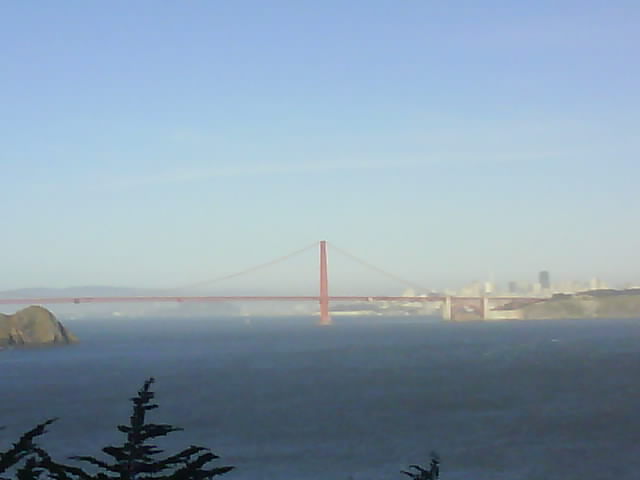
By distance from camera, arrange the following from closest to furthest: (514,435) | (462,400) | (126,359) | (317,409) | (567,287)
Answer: (514,435) < (317,409) < (462,400) < (126,359) < (567,287)

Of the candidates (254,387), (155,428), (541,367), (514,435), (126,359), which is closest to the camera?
(155,428)

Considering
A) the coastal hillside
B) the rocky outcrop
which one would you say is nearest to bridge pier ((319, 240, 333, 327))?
the rocky outcrop

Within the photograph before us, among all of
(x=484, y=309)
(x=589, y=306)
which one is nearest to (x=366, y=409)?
(x=484, y=309)

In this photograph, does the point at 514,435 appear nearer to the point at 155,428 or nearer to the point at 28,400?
the point at 28,400

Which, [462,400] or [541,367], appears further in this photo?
[541,367]

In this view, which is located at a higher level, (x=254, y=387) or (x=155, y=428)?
(x=155, y=428)

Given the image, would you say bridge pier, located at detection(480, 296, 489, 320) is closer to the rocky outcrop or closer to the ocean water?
the rocky outcrop

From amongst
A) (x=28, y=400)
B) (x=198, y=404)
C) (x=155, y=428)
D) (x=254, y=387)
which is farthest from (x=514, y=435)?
(x=155, y=428)

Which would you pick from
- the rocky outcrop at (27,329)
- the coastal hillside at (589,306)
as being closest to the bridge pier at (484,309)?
the coastal hillside at (589,306)
